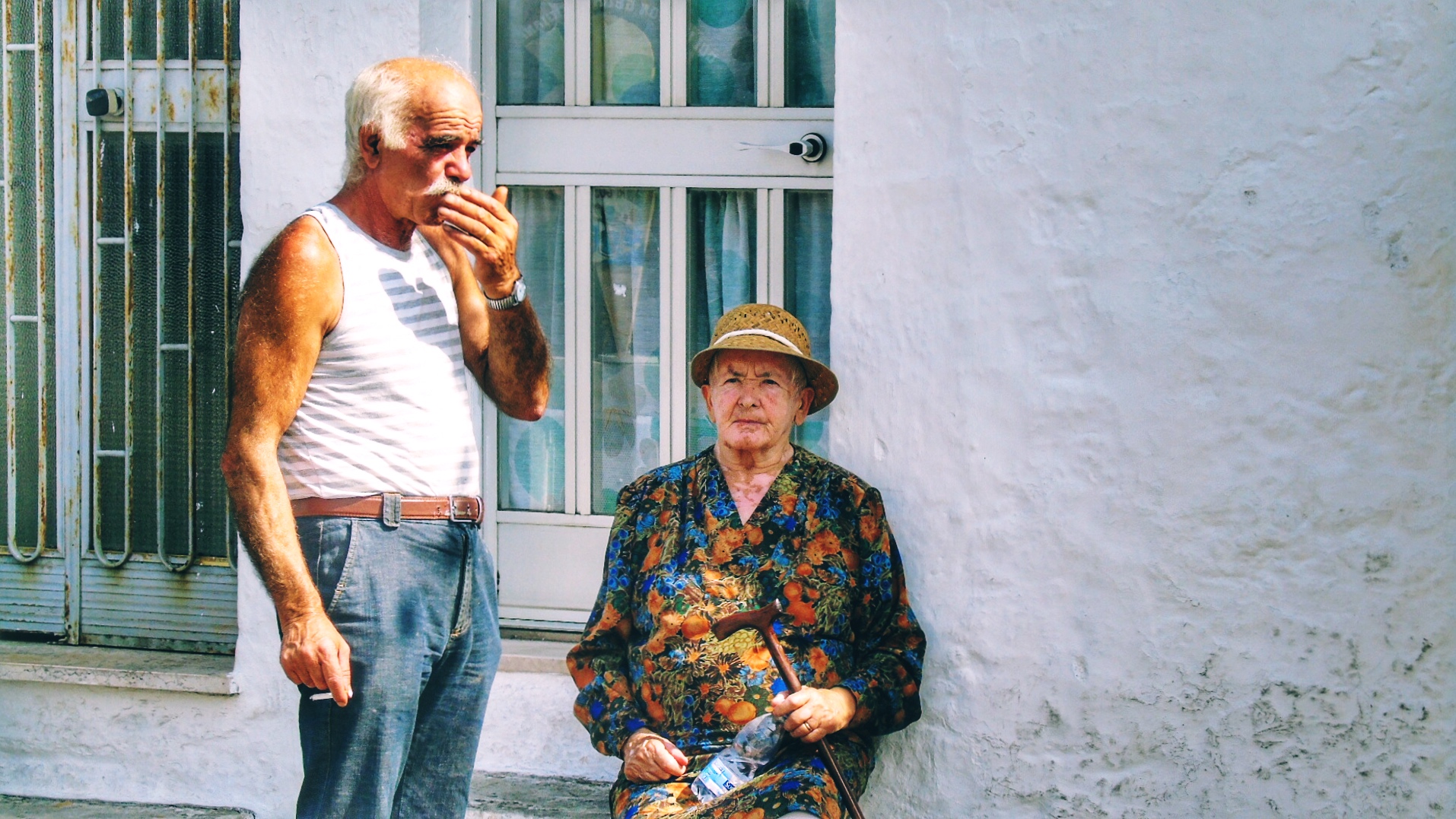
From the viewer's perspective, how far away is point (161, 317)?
13.7 ft

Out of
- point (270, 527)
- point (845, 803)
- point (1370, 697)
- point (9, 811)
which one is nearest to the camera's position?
point (270, 527)

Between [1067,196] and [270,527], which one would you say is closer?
[270,527]

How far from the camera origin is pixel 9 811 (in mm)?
4070

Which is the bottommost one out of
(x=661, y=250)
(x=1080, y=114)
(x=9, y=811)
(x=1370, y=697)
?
(x=9, y=811)

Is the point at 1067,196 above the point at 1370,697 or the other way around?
above

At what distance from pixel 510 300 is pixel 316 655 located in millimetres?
804

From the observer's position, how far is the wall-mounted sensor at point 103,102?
4.15 metres

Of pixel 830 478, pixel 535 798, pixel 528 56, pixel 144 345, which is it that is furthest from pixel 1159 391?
pixel 144 345

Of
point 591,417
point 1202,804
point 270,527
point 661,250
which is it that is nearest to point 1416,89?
point 1202,804

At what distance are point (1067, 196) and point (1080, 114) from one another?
0.20 m

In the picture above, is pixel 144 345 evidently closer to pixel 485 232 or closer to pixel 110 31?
pixel 110 31

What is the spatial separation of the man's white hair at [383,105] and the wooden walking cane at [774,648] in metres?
1.19

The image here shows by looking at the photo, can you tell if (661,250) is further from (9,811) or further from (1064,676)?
(9,811)

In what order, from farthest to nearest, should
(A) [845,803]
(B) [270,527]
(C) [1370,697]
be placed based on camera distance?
(C) [1370,697], (A) [845,803], (B) [270,527]
